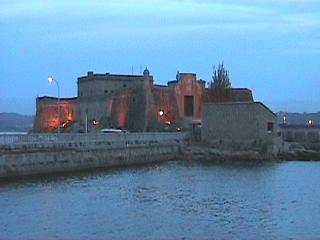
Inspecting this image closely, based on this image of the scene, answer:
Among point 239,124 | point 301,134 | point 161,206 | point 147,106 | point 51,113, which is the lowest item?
point 161,206

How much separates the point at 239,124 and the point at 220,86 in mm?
24312

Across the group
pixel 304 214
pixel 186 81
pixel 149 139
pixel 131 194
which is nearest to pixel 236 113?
pixel 149 139

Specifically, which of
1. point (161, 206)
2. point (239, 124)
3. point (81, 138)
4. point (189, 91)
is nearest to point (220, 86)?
point (189, 91)

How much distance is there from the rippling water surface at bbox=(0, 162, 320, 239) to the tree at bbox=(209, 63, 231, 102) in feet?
132

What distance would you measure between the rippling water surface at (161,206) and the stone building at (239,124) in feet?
58.6

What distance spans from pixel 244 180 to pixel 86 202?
14763mm

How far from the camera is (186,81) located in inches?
3425

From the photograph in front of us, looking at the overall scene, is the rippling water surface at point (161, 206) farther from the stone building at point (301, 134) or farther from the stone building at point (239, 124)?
the stone building at point (301, 134)

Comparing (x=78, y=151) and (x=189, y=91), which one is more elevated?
(x=189, y=91)

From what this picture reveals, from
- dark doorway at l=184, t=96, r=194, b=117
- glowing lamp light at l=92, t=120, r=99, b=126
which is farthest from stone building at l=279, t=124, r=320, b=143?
glowing lamp light at l=92, t=120, r=99, b=126

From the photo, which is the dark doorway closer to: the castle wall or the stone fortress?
the stone fortress

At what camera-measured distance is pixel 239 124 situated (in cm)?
6462

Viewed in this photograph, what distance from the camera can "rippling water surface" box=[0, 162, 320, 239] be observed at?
2303 centimetres

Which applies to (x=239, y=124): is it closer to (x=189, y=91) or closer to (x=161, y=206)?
(x=189, y=91)
